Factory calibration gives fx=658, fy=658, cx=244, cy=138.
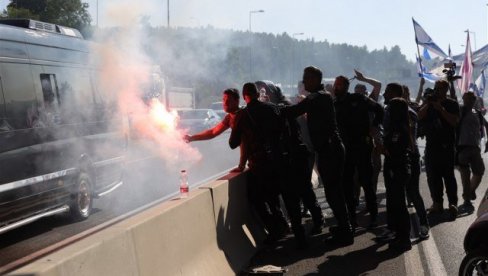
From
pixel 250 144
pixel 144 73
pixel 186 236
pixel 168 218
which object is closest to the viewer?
pixel 168 218

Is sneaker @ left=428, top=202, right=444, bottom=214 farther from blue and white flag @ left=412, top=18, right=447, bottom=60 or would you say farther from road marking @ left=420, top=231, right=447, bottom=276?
blue and white flag @ left=412, top=18, right=447, bottom=60

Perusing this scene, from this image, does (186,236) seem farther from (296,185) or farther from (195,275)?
(296,185)

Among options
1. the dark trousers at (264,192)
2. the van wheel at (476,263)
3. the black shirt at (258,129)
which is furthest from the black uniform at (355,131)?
the van wheel at (476,263)

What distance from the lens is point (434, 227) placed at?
8.80 meters

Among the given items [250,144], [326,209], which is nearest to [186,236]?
[250,144]

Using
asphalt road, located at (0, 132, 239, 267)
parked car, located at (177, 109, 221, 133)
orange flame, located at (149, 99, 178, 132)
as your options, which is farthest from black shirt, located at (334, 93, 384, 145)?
parked car, located at (177, 109, 221, 133)

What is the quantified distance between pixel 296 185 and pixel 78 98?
15.5 feet

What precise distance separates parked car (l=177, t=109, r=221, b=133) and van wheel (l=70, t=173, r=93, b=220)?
15.5 m

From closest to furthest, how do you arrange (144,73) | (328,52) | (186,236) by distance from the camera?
(186,236) < (144,73) < (328,52)

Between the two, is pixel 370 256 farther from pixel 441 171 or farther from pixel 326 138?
pixel 441 171

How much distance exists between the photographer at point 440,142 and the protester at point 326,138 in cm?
265

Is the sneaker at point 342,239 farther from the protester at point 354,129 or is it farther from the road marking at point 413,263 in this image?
the protester at point 354,129

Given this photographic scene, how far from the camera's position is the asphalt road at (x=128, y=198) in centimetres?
879

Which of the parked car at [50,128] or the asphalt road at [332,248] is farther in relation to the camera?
the parked car at [50,128]
